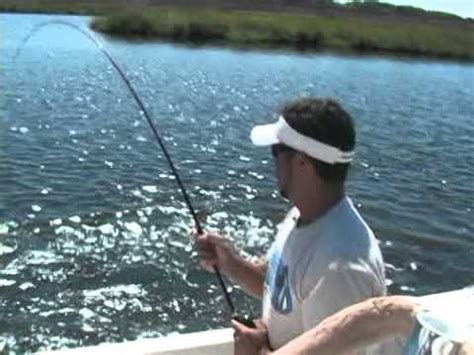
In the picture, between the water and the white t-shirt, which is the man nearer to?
the white t-shirt

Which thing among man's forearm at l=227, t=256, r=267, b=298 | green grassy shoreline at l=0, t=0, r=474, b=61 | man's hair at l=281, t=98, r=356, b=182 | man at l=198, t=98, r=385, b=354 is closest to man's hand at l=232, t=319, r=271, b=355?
man at l=198, t=98, r=385, b=354

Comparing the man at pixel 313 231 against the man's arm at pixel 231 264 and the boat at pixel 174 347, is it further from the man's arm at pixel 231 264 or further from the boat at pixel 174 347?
the boat at pixel 174 347

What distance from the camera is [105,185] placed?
400 inches

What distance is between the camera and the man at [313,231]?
2.01 m

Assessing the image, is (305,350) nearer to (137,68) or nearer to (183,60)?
(137,68)

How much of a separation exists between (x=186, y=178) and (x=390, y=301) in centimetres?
945

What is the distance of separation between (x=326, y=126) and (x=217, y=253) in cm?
73

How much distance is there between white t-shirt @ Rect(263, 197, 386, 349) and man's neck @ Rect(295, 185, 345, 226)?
0.05 feet

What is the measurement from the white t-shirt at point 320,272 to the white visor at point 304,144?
118 millimetres

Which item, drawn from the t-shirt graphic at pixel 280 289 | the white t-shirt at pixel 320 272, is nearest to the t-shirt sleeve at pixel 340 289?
the white t-shirt at pixel 320 272

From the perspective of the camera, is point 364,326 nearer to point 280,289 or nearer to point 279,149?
point 280,289

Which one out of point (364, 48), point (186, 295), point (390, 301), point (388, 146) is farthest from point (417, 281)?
point (364, 48)

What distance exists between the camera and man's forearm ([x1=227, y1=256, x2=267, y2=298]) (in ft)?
8.59

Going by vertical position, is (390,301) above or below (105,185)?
above
